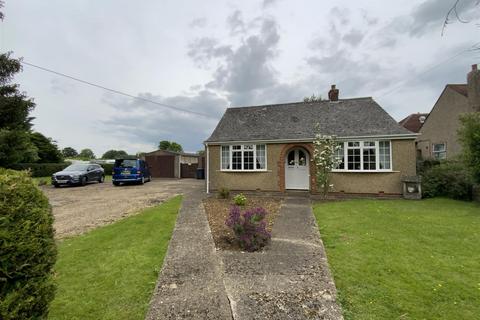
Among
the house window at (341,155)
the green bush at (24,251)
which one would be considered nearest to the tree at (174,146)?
the house window at (341,155)

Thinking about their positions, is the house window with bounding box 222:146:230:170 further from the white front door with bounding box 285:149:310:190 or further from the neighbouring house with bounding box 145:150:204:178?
the neighbouring house with bounding box 145:150:204:178

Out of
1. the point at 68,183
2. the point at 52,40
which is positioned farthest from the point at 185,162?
the point at 52,40

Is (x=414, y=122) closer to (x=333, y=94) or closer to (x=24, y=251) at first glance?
(x=333, y=94)

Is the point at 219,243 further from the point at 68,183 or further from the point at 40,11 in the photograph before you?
the point at 68,183

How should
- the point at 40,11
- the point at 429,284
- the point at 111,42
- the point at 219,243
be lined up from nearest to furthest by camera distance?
1. the point at 429,284
2. the point at 219,243
3. the point at 40,11
4. the point at 111,42

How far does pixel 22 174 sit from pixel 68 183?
18.6m

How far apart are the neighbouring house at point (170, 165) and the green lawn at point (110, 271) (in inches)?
760

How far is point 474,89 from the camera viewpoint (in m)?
17.2

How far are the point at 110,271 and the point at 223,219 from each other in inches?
154

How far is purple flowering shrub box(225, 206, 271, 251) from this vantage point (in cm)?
516

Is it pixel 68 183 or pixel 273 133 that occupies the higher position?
pixel 273 133

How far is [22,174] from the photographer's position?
88.0 inches

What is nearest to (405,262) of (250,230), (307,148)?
(250,230)

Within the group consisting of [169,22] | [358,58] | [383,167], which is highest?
[169,22]
